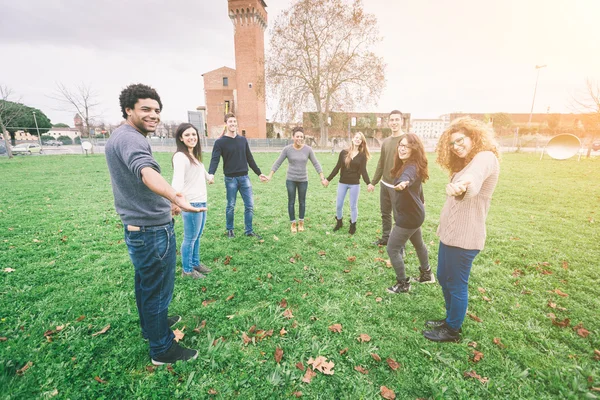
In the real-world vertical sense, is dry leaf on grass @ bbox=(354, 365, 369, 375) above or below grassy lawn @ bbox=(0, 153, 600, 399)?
below

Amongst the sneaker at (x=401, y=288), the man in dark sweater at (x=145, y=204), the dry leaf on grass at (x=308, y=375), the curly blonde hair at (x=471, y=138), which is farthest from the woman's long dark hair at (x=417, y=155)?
the man in dark sweater at (x=145, y=204)

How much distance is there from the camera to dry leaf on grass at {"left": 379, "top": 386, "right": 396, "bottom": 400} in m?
2.33

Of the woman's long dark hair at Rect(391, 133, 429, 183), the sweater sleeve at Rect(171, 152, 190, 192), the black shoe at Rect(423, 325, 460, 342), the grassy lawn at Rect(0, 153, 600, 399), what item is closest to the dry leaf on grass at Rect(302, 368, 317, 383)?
the grassy lawn at Rect(0, 153, 600, 399)

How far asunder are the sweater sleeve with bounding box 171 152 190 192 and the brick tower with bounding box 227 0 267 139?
1489 inches

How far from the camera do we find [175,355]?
2.63 m

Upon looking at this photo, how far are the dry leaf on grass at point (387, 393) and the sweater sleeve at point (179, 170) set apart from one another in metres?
3.29

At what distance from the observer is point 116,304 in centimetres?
355

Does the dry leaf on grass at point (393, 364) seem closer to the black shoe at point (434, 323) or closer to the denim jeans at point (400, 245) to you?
the black shoe at point (434, 323)

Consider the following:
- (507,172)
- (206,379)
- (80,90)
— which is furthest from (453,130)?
(80,90)

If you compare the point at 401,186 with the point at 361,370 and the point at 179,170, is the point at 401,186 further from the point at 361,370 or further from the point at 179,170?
the point at 179,170

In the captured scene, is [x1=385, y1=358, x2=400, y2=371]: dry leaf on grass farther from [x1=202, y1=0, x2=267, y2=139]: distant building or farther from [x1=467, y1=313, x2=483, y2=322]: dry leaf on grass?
[x1=202, y1=0, x2=267, y2=139]: distant building

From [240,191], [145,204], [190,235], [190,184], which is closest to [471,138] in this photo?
[145,204]

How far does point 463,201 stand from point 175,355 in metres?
3.23

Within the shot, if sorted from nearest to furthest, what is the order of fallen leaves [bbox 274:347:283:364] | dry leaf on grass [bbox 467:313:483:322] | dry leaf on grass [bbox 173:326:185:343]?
fallen leaves [bbox 274:347:283:364] < dry leaf on grass [bbox 173:326:185:343] < dry leaf on grass [bbox 467:313:483:322]
